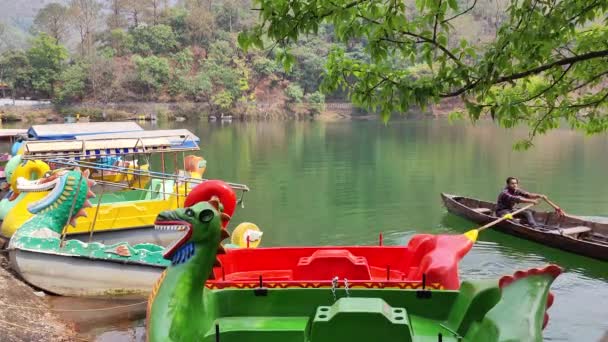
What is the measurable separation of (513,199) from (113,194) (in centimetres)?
911

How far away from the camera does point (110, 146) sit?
44.3 feet

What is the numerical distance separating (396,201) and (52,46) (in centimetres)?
4768

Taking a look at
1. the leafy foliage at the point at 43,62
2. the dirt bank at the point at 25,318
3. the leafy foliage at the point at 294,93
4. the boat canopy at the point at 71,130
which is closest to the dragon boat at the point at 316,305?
the dirt bank at the point at 25,318

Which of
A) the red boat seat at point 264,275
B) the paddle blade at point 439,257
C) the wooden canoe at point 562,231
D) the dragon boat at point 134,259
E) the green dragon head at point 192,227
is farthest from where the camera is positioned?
the wooden canoe at point 562,231

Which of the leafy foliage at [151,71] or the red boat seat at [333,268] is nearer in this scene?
the red boat seat at [333,268]

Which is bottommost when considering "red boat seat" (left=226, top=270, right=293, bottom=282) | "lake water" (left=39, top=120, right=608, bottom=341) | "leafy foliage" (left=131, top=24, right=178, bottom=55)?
"lake water" (left=39, top=120, right=608, bottom=341)

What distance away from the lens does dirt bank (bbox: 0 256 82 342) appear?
7.20m

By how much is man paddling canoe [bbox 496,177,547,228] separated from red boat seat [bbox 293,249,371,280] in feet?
23.6

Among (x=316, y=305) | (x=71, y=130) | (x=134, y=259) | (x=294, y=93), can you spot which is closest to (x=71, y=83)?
(x=294, y=93)

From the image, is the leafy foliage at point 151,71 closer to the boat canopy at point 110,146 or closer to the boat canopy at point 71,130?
the boat canopy at point 71,130

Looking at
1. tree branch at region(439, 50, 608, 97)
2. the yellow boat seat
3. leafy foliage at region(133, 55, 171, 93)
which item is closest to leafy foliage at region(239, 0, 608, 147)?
tree branch at region(439, 50, 608, 97)

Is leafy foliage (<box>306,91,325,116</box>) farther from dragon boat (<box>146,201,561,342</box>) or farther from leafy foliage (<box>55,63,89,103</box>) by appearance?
dragon boat (<box>146,201,561,342</box>)

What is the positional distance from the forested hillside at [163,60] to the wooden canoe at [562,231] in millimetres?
42804

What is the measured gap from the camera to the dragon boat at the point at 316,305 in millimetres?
4578
